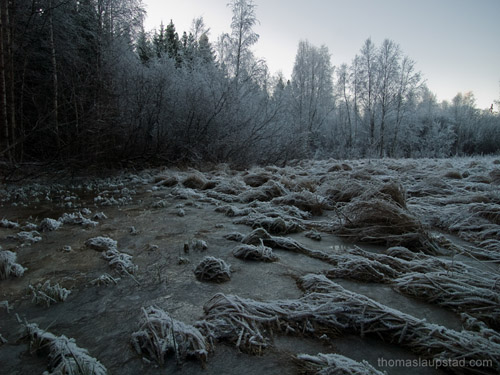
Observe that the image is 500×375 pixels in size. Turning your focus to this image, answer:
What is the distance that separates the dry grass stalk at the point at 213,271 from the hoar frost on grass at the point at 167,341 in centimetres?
60

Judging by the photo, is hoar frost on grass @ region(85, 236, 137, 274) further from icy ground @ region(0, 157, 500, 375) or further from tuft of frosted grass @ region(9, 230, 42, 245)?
tuft of frosted grass @ region(9, 230, 42, 245)

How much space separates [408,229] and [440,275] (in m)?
0.90

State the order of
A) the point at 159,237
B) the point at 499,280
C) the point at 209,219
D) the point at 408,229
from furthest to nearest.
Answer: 1. the point at 209,219
2. the point at 159,237
3. the point at 408,229
4. the point at 499,280

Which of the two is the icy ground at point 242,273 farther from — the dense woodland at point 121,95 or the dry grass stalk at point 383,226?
the dense woodland at point 121,95

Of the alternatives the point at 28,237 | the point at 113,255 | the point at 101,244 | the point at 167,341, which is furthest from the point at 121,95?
the point at 167,341

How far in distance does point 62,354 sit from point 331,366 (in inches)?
42.0

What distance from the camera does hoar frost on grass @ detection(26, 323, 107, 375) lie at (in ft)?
3.38

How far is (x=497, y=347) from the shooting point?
3.58ft

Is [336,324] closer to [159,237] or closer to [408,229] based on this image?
[408,229]

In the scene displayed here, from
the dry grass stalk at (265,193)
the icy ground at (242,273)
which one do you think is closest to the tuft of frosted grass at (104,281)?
the icy ground at (242,273)

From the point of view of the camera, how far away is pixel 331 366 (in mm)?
1027

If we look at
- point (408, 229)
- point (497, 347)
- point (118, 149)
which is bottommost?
point (497, 347)

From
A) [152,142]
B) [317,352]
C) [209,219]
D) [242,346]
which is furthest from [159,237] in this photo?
[152,142]

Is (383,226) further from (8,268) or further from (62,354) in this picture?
(8,268)
